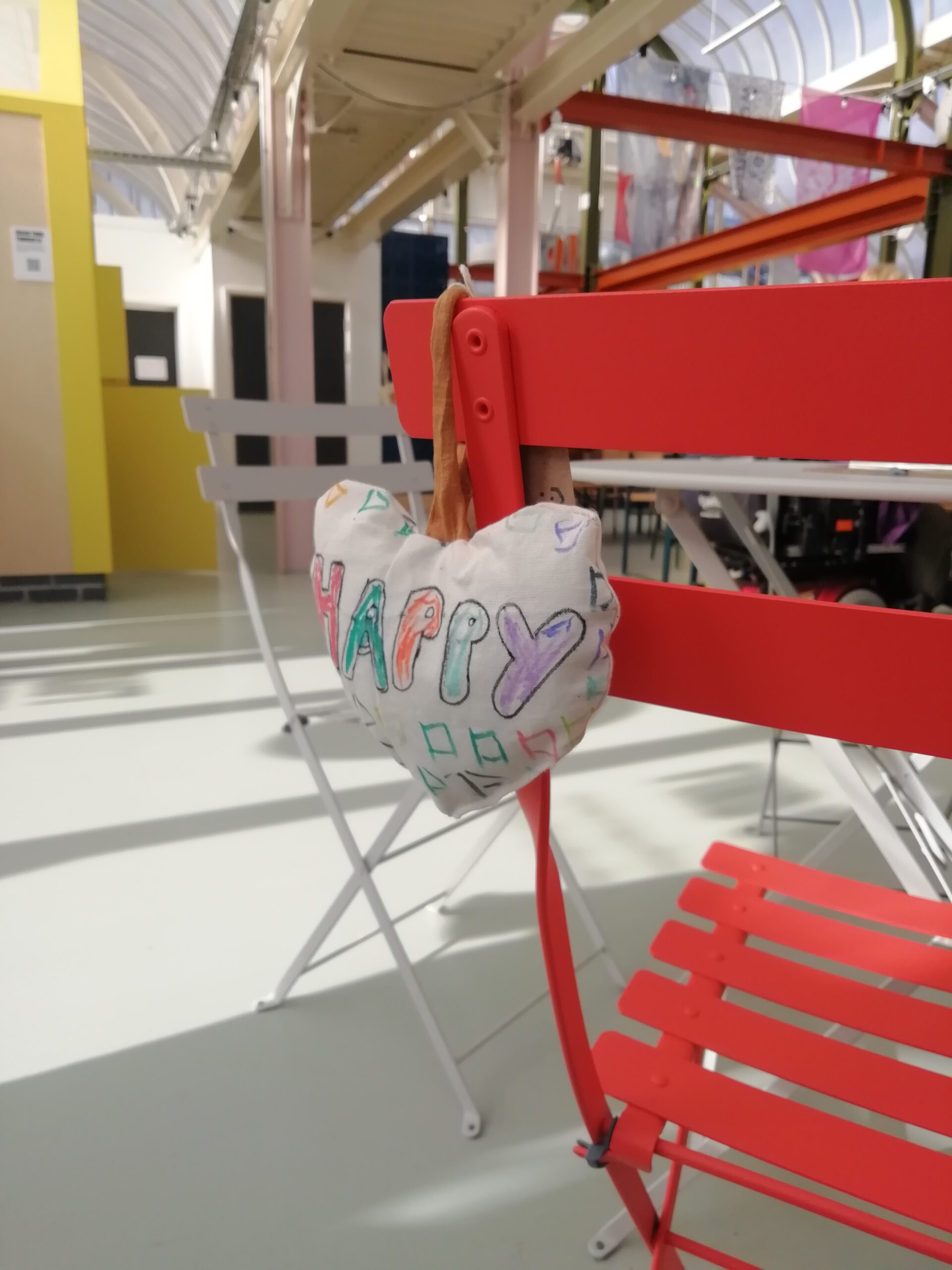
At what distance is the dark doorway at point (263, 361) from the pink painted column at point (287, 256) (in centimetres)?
454

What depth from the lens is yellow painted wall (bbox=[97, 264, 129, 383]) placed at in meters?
5.82

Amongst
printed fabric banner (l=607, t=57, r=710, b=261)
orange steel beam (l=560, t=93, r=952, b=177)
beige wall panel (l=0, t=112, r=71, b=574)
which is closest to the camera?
beige wall panel (l=0, t=112, r=71, b=574)

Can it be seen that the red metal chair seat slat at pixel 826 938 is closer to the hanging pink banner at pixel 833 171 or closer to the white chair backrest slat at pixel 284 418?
the white chair backrest slat at pixel 284 418

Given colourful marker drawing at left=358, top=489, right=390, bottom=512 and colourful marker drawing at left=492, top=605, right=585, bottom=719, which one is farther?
colourful marker drawing at left=358, top=489, right=390, bottom=512

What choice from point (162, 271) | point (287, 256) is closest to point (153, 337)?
point (162, 271)

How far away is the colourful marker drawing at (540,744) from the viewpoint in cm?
58

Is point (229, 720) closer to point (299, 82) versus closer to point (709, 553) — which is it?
point (709, 553)

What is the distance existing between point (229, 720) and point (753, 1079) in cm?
208

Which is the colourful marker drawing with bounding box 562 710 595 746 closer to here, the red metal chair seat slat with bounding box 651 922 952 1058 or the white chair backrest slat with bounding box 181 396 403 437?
the red metal chair seat slat with bounding box 651 922 952 1058

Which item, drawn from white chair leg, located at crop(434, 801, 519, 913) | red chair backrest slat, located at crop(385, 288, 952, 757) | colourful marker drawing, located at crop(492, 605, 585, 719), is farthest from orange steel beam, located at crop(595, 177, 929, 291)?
colourful marker drawing, located at crop(492, 605, 585, 719)

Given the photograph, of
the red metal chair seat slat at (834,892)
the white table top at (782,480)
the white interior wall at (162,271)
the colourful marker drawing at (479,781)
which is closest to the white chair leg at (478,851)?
the red metal chair seat slat at (834,892)

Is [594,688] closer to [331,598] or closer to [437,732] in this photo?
[437,732]

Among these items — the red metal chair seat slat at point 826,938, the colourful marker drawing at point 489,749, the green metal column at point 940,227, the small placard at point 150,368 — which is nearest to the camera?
the colourful marker drawing at point 489,749

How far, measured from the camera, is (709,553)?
1221 mm
